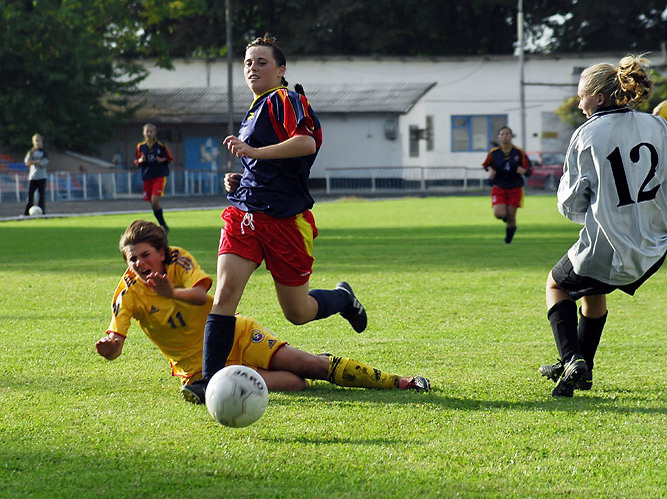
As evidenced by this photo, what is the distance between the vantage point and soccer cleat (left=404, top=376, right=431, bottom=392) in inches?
213

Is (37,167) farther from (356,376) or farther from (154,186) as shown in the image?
(356,376)

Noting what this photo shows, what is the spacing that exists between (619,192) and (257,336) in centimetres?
206

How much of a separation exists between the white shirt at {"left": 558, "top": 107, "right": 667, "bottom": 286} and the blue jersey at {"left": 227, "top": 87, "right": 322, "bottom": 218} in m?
1.38

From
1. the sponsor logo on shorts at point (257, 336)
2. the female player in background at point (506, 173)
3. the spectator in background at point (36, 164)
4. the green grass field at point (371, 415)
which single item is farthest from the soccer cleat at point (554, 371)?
the spectator in background at point (36, 164)

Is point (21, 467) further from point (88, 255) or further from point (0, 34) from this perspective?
point (0, 34)

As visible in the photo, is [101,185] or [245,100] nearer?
[101,185]

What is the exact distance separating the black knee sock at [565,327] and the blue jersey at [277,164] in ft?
4.84

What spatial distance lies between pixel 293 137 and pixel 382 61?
4594cm

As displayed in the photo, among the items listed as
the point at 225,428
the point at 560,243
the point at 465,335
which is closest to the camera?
the point at 225,428

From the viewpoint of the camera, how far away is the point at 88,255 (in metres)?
14.7

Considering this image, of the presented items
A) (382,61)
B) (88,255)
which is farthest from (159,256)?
(382,61)

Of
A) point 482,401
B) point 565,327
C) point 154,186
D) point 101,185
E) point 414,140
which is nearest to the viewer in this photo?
point 482,401

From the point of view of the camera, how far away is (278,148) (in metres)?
5.11

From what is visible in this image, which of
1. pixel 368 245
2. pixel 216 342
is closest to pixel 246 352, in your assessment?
pixel 216 342
